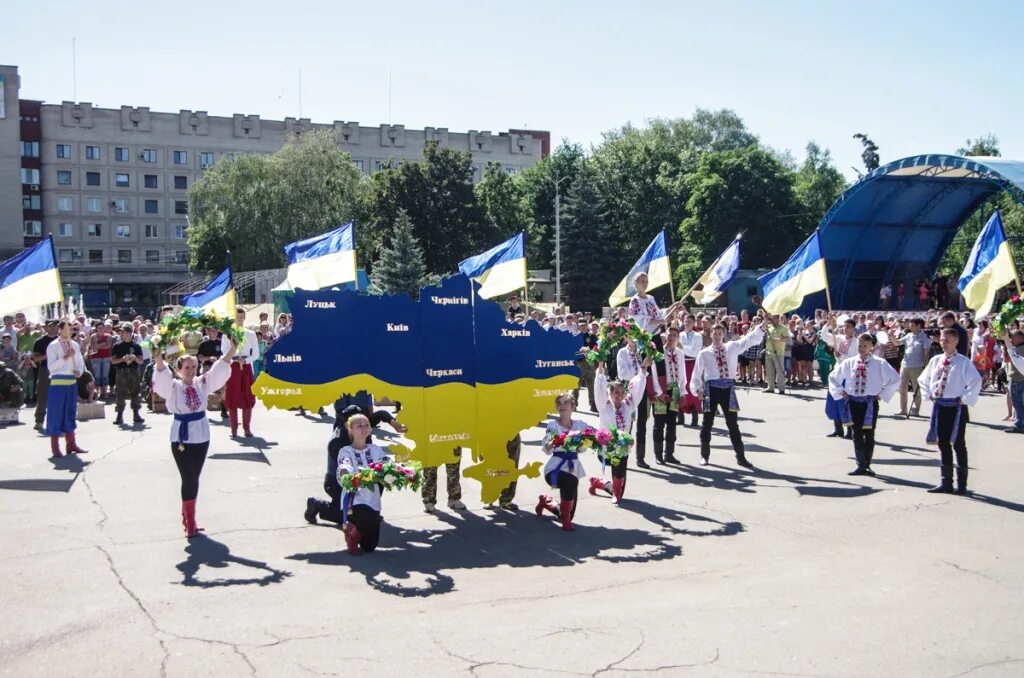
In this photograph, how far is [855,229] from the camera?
41.0m

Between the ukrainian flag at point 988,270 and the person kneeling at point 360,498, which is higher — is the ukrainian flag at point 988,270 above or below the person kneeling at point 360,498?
above

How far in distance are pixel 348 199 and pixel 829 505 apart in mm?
59914

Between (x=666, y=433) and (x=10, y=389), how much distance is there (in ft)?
38.4

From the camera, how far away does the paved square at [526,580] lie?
6.16 meters

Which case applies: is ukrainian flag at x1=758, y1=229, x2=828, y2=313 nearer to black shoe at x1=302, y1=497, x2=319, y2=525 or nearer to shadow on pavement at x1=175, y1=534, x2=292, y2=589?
black shoe at x1=302, y1=497, x2=319, y2=525

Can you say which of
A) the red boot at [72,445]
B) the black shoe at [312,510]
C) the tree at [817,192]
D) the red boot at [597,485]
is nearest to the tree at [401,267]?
the tree at [817,192]

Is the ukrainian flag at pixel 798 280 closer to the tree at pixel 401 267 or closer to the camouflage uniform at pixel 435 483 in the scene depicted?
the camouflage uniform at pixel 435 483

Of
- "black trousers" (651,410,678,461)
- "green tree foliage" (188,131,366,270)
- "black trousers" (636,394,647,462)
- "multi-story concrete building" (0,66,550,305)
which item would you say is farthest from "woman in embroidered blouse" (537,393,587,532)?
"multi-story concrete building" (0,66,550,305)

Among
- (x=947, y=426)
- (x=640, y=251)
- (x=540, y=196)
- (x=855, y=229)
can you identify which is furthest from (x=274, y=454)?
(x=540, y=196)

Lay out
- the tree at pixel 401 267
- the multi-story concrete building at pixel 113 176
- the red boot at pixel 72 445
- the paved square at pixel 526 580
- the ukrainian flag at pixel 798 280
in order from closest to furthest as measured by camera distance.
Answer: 1. the paved square at pixel 526 580
2. the red boot at pixel 72 445
3. the ukrainian flag at pixel 798 280
4. the tree at pixel 401 267
5. the multi-story concrete building at pixel 113 176

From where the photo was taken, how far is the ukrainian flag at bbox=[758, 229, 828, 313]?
16422 mm

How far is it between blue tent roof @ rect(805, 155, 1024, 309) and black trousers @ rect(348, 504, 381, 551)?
1248 inches

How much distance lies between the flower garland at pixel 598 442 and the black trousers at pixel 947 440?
12.9 ft

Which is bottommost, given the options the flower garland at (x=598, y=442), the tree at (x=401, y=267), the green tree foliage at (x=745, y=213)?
the flower garland at (x=598, y=442)
